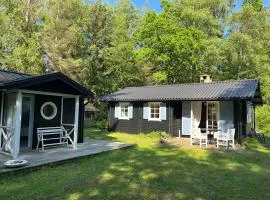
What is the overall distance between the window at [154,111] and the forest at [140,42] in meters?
9.39

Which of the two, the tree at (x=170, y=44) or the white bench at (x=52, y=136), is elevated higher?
the tree at (x=170, y=44)

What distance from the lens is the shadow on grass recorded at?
5680 mm

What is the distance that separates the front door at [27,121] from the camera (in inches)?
390

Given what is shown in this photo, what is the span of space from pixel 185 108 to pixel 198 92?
1.21 meters

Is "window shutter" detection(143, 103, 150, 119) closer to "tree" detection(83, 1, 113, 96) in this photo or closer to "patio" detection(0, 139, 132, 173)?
"patio" detection(0, 139, 132, 173)

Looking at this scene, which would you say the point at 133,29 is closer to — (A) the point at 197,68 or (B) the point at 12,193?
(A) the point at 197,68

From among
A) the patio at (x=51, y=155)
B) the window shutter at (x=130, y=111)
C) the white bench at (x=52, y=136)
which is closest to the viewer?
the patio at (x=51, y=155)

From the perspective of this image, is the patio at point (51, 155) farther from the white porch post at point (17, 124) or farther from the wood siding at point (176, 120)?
the wood siding at point (176, 120)

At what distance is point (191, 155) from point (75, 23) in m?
21.2

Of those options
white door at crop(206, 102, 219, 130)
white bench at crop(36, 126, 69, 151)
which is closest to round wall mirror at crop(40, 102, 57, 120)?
white bench at crop(36, 126, 69, 151)

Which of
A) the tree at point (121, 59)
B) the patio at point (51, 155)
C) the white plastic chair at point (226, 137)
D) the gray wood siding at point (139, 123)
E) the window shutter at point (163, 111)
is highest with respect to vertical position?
the tree at point (121, 59)

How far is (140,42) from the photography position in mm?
27656

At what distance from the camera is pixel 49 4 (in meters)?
26.5

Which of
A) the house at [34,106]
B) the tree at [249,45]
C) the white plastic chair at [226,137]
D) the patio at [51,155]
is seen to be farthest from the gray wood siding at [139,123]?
the tree at [249,45]
